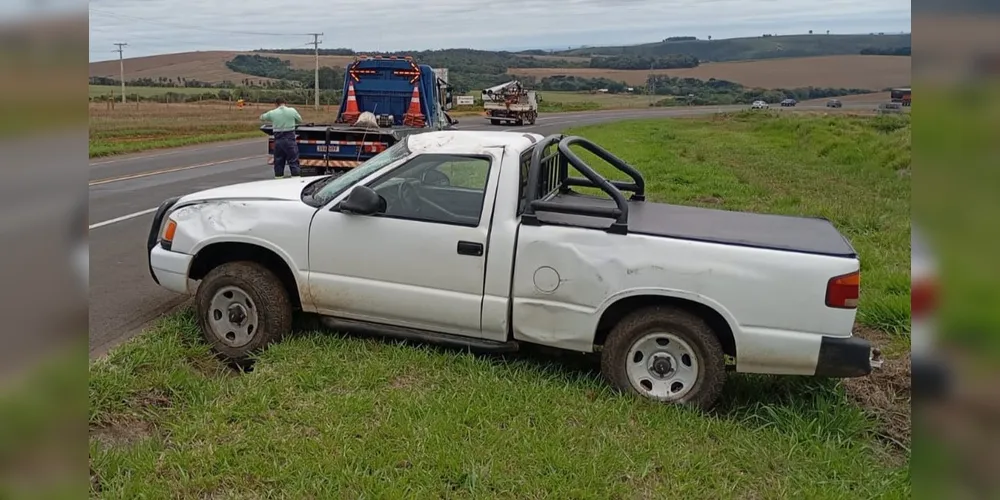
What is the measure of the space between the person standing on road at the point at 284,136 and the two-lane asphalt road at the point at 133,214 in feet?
4.33

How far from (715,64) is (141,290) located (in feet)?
236

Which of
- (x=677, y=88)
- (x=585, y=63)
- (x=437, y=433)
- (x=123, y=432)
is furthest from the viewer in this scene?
(x=585, y=63)

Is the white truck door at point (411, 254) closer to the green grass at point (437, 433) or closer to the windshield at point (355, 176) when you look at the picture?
the windshield at point (355, 176)

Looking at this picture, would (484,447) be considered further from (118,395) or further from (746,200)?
(746,200)

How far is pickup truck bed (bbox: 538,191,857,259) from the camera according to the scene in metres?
4.55

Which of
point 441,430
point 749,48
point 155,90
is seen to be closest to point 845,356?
point 441,430

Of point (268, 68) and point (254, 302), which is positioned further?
point (268, 68)

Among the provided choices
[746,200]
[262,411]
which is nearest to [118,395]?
[262,411]

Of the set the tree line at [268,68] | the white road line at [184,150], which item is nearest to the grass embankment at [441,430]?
the white road line at [184,150]

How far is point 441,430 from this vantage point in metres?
4.07

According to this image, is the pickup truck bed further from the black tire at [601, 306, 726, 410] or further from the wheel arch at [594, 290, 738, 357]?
the black tire at [601, 306, 726, 410]

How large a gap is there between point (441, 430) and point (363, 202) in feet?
5.50

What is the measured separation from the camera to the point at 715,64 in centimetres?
7275

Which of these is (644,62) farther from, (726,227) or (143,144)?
(726,227)
